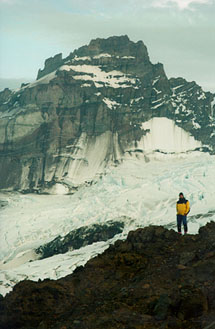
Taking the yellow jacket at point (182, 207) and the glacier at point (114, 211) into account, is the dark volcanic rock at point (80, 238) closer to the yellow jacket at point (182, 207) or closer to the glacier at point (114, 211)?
the glacier at point (114, 211)

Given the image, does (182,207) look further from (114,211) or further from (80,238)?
(114,211)

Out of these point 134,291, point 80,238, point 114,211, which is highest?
point 134,291

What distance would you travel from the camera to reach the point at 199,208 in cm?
13525

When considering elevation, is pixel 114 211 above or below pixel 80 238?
above

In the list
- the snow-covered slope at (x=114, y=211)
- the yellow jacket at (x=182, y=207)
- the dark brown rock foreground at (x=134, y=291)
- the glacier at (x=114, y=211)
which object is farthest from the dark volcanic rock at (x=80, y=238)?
the dark brown rock foreground at (x=134, y=291)

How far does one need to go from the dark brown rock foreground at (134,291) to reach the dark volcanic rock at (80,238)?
12180 cm

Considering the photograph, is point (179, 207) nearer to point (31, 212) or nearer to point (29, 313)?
point (29, 313)

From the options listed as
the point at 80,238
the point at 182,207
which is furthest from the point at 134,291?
the point at 80,238

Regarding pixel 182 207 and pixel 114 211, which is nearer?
pixel 182 207

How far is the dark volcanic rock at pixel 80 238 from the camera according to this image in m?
146

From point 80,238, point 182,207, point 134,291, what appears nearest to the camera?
point 134,291

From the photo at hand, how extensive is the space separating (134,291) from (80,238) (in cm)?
13050

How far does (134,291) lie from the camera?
19562mm

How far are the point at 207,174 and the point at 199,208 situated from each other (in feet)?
67.2
